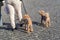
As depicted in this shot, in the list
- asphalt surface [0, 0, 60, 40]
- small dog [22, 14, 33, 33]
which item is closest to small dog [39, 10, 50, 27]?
asphalt surface [0, 0, 60, 40]

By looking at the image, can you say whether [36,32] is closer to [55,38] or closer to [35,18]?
[55,38]

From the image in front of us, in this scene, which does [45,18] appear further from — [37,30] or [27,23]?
[27,23]

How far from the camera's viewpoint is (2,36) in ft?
27.1

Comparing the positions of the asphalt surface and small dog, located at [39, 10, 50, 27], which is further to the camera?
small dog, located at [39, 10, 50, 27]

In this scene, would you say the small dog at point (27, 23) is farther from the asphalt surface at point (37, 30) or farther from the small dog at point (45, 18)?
the small dog at point (45, 18)

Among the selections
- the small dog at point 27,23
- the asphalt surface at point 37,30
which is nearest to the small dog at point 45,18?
the asphalt surface at point 37,30

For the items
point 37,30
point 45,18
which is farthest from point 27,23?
point 45,18

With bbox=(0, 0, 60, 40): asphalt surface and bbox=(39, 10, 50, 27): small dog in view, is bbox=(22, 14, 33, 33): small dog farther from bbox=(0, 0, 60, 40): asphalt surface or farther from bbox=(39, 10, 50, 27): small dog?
bbox=(39, 10, 50, 27): small dog

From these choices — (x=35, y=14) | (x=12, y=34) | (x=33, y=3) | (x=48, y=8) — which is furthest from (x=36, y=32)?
(x=33, y=3)

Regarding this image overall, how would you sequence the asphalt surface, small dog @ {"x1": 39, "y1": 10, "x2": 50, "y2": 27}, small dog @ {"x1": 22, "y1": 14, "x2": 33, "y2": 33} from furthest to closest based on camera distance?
small dog @ {"x1": 39, "y1": 10, "x2": 50, "y2": 27} → small dog @ {"x1": 22, "y1": 14, "x2": 33, "y2": 33} → the asphalt surface

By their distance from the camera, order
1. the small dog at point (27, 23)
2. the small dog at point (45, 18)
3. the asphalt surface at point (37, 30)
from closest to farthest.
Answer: the asphalt surface at point (37, 30) < the small dog at point (27, 23) < the small dog at point (45, 18)

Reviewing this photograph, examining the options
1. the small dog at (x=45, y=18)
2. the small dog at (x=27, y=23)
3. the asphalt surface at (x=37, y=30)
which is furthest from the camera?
the small dog at (x=45, y=18)

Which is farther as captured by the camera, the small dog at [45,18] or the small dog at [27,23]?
the small dog at [45,18]

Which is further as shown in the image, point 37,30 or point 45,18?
point 45,18
